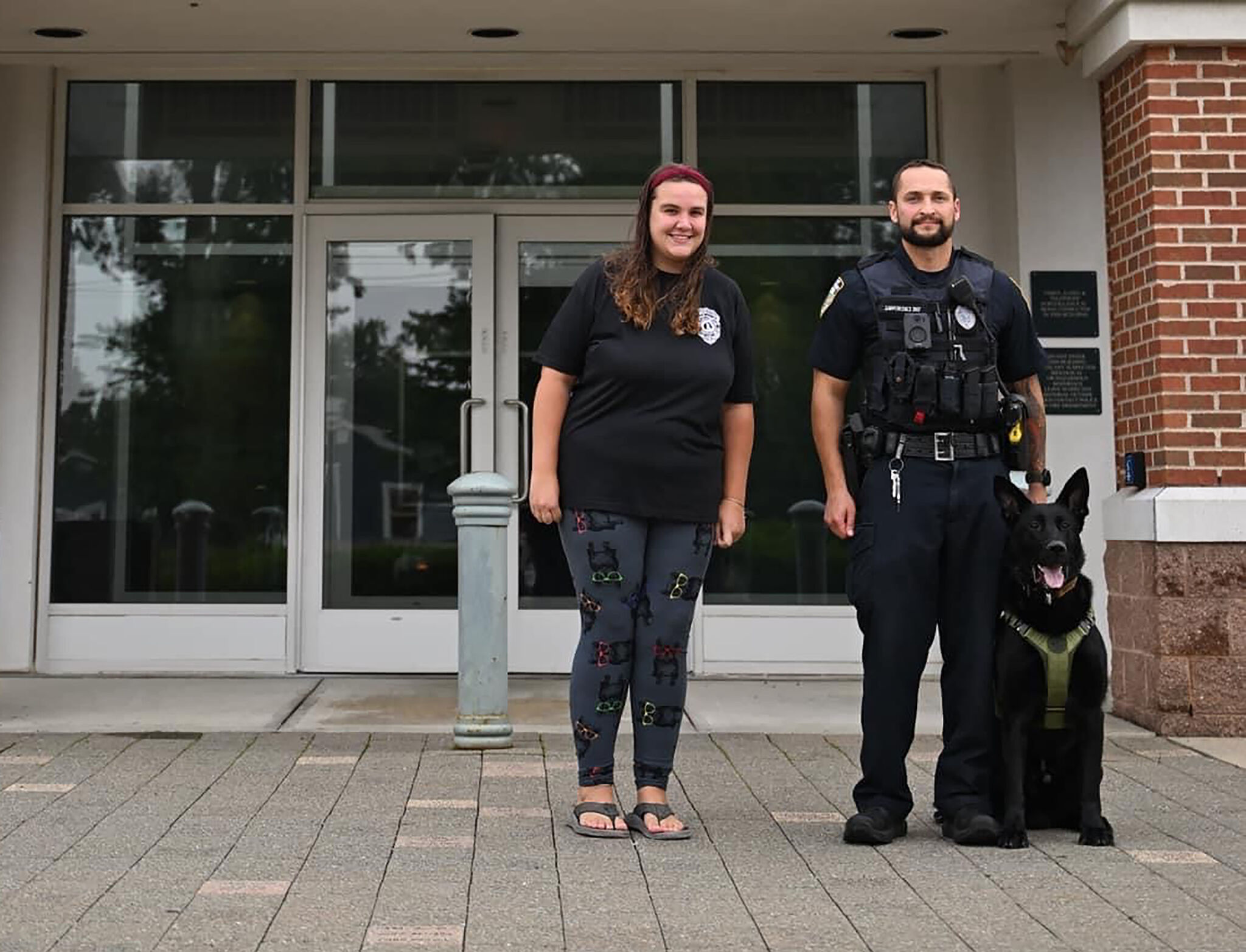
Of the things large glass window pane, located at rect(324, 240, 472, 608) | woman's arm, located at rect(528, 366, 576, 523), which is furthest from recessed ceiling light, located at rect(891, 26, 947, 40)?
woman's arm, located at rect(528, 366, 576, 523)

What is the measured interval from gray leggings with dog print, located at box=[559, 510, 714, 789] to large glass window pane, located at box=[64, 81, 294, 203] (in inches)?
186

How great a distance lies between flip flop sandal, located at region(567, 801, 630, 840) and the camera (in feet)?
14.6

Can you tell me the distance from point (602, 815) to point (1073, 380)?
4.45 meters

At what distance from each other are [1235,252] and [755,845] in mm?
3783

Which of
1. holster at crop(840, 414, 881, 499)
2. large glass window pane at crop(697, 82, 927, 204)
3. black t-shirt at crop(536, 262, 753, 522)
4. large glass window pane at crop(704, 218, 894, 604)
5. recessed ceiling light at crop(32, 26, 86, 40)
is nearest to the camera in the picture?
black t-shirt at crop(536, 262, 753, 522)

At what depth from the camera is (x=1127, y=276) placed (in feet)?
22.7

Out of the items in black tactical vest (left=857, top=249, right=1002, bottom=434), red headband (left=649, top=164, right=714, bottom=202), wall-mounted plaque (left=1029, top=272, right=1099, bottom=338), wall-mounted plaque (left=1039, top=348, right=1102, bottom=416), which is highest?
wall-mounted plaque (left=1029, top=272, right=1099, bottom=338)

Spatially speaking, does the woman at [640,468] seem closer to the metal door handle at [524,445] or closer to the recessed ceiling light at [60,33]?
the metal door handle at [524,445]

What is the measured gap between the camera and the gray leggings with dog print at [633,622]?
4.39 metres

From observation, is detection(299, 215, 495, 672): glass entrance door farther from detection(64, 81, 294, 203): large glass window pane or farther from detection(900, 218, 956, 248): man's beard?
detection(900, 218, 956, 248): man's beard

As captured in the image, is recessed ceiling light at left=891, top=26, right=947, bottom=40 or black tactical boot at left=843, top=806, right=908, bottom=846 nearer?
black tactical boot at left=843, top=806, right=908, bottom=846

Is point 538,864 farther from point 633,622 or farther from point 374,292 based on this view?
Result: point 374,292

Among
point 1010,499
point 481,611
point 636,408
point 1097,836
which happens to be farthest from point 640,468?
point 481,611

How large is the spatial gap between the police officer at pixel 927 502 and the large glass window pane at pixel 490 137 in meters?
4.13
